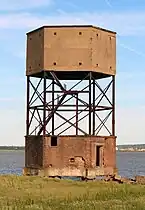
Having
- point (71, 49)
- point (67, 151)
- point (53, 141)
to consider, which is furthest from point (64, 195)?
point (71, 49)

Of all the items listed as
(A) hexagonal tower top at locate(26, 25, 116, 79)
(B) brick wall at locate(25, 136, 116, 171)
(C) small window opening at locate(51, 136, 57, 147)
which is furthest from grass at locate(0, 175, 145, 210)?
(A) hexagonal tower top at locate(26, 25, 116, 79)

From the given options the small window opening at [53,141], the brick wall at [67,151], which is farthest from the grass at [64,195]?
the small window opening at [53,141]

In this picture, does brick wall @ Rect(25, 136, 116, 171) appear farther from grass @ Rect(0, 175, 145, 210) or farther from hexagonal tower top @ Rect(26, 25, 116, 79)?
hexagonal tower top @ Rect(26, 25, 116, 79)

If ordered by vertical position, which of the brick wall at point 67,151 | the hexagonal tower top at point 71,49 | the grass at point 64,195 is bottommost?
the grass at point 64,195

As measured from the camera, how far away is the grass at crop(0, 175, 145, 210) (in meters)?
18.7

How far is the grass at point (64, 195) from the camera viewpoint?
18688mm

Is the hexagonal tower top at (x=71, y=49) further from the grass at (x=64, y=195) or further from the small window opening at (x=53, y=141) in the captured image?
the grass at (x=64, y=195)

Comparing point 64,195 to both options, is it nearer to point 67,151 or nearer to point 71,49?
point 67,151

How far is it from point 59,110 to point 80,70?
12.4 feet

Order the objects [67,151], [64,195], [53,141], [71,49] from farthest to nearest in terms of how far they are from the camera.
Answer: [71,49] < [53,141] < [67,151] < [64,195]

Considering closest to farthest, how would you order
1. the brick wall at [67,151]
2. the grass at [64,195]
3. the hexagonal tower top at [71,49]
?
1. the grass at [64,195]
2. the brick wall at [67,151]
3. the hexagonal tower top at [71,49]

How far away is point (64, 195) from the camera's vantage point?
24.4 meters

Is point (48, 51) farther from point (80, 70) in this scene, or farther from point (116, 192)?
point (116, 192)

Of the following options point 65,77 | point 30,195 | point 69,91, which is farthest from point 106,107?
point 30,195
